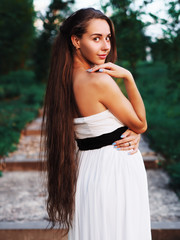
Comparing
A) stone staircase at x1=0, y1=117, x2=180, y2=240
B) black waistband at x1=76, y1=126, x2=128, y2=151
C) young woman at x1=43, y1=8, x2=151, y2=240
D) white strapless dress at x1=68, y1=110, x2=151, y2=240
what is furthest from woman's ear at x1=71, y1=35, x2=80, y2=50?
stone staircase at x1=0, y1=117, x2=180, y2=240

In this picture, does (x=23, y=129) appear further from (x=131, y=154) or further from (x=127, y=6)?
(x=131, y=154)

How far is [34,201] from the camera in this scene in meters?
3.84

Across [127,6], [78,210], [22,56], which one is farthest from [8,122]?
[22,56]

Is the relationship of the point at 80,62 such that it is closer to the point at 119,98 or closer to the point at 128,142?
the point at 119,98

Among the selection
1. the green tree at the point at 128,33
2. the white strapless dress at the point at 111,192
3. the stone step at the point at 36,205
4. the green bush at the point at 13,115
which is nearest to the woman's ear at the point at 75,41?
the white strapless dress at the point at 111,192

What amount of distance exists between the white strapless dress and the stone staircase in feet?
2.42

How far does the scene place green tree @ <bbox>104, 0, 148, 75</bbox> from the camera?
3.13m

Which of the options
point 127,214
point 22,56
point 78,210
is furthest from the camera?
point 22,56

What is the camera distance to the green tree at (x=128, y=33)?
3130 mm

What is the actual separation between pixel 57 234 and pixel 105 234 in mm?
1441

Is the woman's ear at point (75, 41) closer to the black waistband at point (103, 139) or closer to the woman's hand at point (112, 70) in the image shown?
the woman's hand at point (112, 70)

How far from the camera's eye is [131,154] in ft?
5.77

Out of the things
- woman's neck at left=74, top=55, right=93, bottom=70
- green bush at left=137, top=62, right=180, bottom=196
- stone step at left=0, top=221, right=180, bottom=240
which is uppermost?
woman's neck at left=74, top=55, right=93, bottom=70

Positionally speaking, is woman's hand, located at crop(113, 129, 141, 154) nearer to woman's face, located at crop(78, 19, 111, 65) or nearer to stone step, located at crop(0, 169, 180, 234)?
woman's face, located at crop(78, 19, 111, 65)
